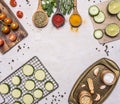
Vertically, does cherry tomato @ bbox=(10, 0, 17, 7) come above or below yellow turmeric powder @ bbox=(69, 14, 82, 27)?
above

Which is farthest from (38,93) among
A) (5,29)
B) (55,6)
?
(55,6)

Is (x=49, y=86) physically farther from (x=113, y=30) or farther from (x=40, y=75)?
(x=113, y=30)

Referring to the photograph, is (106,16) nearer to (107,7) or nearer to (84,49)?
(107,7)

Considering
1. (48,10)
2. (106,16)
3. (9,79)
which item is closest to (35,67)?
(9,79)

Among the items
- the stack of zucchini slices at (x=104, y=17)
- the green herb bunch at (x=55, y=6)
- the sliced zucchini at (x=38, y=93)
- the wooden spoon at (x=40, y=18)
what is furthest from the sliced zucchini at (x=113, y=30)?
the sliced zucchini at (x=38, y=93)

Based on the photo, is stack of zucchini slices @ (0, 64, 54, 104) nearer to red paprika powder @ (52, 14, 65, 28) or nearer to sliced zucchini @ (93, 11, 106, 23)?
red paprika powder @ (52, 14, 65, 28)

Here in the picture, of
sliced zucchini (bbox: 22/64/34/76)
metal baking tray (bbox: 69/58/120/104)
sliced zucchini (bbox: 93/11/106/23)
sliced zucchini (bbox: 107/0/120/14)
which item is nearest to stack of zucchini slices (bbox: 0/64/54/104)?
sliced zucchini (bbox: 22/64/34/76)
